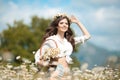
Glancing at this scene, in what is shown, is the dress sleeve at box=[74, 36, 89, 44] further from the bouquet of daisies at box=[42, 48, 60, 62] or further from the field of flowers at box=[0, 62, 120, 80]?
the bouquet of daisies at box=[42, 48, 60, 62]

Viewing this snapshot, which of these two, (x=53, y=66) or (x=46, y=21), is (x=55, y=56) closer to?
(x=53, y=66)

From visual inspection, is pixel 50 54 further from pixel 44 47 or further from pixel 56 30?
pixel 56 30

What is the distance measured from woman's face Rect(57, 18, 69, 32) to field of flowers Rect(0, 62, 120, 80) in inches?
25.4

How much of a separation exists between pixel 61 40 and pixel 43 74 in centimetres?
115

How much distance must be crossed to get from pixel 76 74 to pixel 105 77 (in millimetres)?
850

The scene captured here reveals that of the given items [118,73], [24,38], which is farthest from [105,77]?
[24,38]

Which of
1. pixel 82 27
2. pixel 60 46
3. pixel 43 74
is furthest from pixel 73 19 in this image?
pixel 43 74

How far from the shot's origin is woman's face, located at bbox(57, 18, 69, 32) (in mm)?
8281

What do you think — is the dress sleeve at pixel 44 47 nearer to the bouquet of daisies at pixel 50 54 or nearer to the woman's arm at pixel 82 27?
the bouquet of daisies at pixel 50 54

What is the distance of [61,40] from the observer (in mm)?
8250

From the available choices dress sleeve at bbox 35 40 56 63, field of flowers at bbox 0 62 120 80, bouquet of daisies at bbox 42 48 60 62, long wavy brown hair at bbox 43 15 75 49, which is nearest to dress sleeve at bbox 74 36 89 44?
long wavy brown hair at bbox 43 15 75 49

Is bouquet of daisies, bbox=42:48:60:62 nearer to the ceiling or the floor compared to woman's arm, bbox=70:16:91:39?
nearer to the floor

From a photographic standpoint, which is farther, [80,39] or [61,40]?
[80,39]

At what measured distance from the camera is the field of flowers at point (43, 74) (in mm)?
7238
